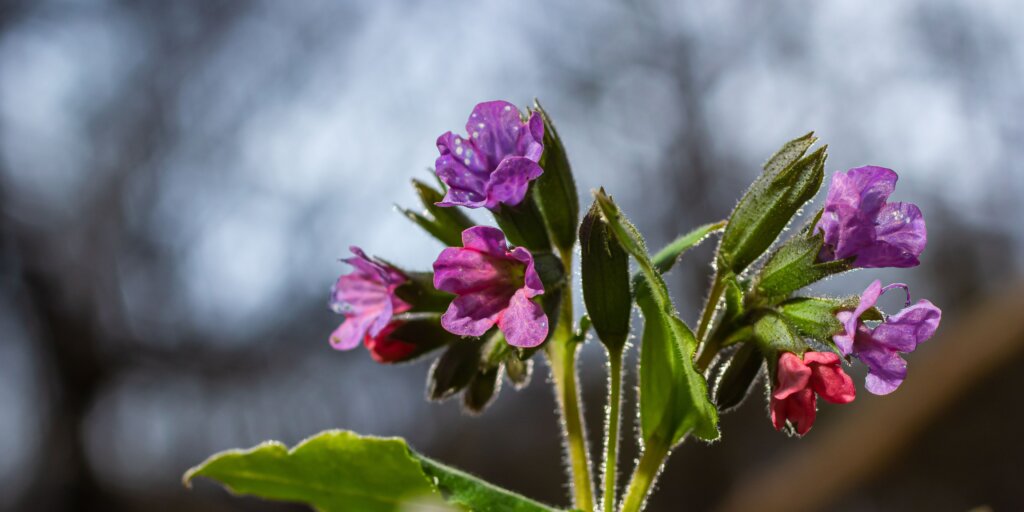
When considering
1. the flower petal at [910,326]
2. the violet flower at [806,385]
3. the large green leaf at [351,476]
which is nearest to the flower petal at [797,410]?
the violet flower at [806,385]

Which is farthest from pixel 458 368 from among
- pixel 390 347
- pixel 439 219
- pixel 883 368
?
pixel 883 368

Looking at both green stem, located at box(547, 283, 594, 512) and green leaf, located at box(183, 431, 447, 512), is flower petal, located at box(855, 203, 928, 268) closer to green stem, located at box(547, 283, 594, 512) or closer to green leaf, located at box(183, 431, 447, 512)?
green stem, located at box(547, 283, 594, 512)

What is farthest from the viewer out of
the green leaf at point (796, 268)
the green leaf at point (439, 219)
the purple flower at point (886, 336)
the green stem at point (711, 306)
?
the green leaf at point (439, 219)

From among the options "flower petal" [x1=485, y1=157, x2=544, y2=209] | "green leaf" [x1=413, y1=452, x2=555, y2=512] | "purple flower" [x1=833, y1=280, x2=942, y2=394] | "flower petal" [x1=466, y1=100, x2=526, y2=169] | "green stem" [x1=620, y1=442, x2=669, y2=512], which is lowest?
"green stem" [x1=620, y1=442, x2=669, y2=512]

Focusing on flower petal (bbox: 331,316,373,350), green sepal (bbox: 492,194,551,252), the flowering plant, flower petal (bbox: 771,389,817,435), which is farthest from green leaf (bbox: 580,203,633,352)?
flower petal (bbox: 331,316,373,350)

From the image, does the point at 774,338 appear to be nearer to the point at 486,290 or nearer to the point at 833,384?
the point at 833,384

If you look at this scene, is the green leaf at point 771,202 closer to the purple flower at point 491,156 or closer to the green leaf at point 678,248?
the green leaf at point 678,248
